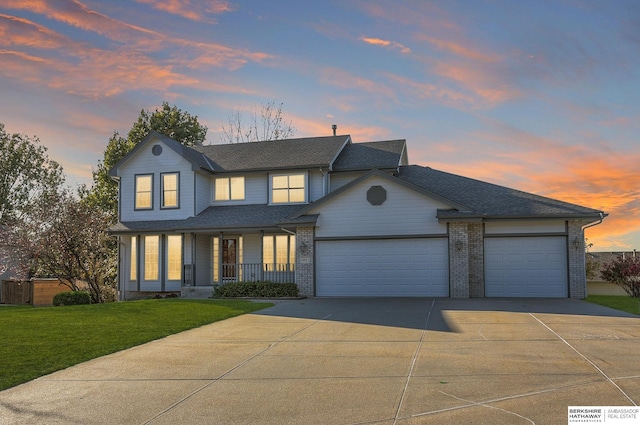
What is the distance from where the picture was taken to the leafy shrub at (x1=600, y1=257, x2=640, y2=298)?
2503 cm

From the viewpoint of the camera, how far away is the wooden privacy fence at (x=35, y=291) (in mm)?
33844

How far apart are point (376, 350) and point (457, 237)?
11987mm

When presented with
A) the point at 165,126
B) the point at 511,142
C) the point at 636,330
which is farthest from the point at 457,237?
the point at 165,126

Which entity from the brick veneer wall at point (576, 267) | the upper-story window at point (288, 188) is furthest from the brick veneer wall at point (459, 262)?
the upper-story window at point (288, 188)

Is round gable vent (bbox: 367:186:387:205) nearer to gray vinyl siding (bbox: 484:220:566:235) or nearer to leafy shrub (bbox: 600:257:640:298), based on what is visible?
gray vinyl siding (bbox: 484:220:566:235)

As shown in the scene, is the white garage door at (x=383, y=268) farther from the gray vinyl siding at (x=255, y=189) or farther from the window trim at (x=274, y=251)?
the gray vinyl siding at (x=255, y=189)

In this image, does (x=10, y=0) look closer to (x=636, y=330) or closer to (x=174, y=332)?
(x=174, y=332)

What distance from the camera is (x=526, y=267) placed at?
71.4ft

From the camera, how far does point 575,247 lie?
21.3 metres

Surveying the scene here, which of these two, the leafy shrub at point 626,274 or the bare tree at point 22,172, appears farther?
the bare tree at point 22,172

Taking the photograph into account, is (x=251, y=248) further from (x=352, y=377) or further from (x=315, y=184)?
(x=352, y=377)

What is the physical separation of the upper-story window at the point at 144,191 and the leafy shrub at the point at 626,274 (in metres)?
22.3

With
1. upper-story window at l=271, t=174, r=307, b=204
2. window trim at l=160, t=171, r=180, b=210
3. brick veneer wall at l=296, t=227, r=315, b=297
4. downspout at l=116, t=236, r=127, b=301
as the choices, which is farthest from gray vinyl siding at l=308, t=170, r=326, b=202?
downspout at l=116, t=236, r=127, b=301

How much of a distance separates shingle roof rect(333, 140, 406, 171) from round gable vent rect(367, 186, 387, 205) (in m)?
4.01
